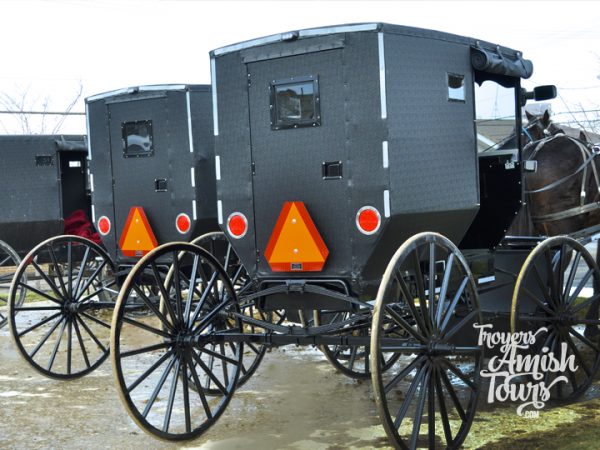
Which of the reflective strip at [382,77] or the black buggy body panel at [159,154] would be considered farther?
the black buggy body panel at [159,154]

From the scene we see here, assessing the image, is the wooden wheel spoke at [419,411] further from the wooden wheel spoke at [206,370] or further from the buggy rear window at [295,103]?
the buggy rear window at [295,103]

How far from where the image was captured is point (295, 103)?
17.5ft

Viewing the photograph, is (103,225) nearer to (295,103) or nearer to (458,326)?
(295,103)

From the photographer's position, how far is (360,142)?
5098 mm

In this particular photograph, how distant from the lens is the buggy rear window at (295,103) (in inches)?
207

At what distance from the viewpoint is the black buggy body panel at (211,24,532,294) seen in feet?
16.6

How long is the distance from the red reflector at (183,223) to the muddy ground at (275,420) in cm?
152

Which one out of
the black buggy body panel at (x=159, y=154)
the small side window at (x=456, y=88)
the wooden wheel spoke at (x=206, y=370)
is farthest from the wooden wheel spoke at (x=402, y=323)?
the black buggy body panel at (x=159, y=154)

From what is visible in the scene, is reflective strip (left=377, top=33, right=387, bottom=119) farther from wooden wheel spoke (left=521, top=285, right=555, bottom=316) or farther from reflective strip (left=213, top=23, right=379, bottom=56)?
A: wooden wheel spoke (left=521, top=285, right=555, bottom=316)

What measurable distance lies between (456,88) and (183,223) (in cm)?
319

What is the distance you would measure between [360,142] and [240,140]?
93 centimetres

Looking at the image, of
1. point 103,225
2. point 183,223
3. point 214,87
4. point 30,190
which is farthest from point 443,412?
point 30,190

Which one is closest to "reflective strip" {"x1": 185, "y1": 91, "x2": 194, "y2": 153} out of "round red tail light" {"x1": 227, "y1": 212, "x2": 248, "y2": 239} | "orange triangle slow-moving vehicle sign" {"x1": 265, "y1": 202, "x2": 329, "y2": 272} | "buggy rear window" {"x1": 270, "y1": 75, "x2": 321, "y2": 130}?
"round red tail light" {"x1": 227, "y1": 212, "x2": 248, "y2": 239}

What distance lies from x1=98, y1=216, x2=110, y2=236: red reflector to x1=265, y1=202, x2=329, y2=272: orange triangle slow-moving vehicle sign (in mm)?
3213
